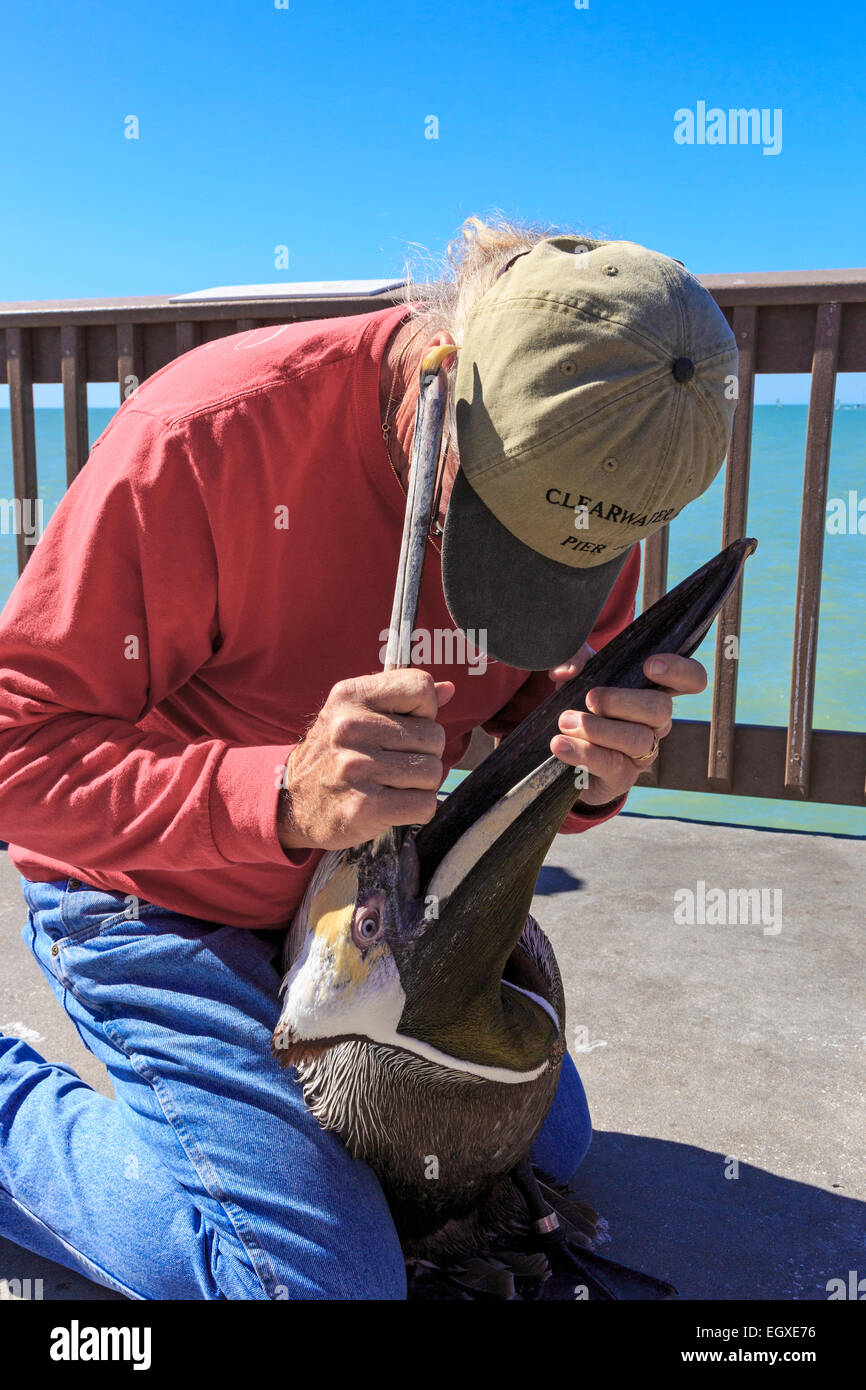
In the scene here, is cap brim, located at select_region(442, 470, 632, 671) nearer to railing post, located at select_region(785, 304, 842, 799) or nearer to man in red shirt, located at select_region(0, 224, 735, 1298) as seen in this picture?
man in red shirt, located at select_region(0, 224, 735, 1298)

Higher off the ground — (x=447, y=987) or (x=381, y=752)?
(x=381, y=752)

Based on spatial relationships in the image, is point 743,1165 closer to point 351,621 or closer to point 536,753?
point 536,753

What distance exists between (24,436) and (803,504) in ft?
8.37

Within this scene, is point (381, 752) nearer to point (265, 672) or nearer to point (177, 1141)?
point (265, 672)

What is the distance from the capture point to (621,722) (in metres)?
1.37

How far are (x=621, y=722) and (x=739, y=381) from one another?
210 cm

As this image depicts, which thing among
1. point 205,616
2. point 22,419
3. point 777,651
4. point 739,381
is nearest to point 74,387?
point 22,419

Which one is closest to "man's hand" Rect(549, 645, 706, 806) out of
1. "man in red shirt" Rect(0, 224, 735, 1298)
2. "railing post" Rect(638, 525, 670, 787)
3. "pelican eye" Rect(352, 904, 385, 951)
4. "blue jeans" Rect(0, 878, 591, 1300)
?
"man in red shirt" Rect(0, 224, 735, 1298)

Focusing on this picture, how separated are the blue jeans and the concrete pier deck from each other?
202mm

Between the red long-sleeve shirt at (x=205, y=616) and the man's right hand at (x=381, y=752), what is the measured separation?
120 mm

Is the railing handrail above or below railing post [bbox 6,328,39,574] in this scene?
above

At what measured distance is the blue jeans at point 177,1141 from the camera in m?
1.40

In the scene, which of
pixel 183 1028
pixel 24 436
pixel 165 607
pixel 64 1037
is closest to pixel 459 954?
pixel 183 1028

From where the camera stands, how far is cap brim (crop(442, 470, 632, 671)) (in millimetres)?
1371
